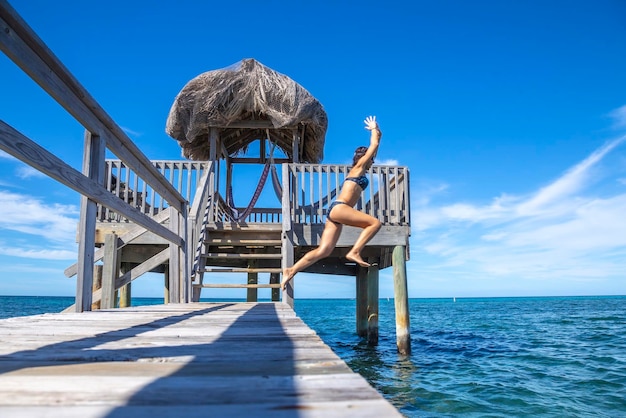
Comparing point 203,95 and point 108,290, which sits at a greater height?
point 203,95

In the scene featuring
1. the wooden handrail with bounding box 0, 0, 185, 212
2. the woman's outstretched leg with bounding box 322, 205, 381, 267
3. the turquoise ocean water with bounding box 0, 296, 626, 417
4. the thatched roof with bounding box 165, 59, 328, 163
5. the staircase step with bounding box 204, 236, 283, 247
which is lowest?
the turquoise ocean water with bounding box 0, 296, 626, 417

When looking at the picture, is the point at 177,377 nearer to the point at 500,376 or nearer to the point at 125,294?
the point at 500,376

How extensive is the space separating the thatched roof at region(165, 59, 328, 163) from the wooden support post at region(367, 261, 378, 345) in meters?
3.74

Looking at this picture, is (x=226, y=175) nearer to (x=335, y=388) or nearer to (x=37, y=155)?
(x=37, y=155)

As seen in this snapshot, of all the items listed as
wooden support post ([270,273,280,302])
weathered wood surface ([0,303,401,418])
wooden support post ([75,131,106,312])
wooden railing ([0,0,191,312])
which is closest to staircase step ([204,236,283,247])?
wooden railing ([0,0,191,312])

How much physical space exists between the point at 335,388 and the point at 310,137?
10905 mm

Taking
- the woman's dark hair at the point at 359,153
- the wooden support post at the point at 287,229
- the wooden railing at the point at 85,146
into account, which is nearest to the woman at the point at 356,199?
the woman's dark hair at the point at 359,153

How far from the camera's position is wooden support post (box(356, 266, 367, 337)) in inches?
481

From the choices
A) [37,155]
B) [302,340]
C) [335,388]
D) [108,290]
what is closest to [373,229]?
[302,340]

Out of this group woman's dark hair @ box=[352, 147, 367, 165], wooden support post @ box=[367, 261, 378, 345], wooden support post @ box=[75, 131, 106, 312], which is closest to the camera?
wooden support post @ box=[75, 131, 106, 312]

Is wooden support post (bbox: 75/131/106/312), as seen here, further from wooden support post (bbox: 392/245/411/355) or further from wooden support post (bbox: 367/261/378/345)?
wooden support post (bbox: 367/261/378/345)

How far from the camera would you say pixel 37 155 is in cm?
264

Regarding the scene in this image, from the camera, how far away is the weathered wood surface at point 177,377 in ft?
Result: 3.33

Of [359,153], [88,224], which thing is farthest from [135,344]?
[359,153]
